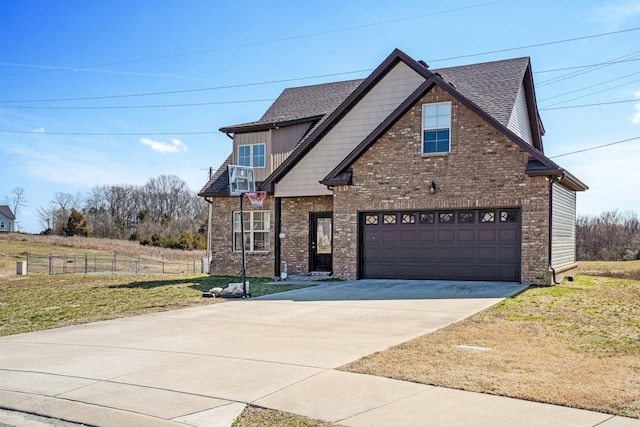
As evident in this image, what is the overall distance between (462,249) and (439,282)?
1.24 meters

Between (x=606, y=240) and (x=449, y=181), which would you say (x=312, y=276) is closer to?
(x=449, y=181)

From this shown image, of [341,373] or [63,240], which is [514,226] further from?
[63,240]

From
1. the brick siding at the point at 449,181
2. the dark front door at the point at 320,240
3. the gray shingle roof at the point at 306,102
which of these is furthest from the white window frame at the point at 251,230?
the brick siding at the point at 449,181

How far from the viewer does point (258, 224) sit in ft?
76.8

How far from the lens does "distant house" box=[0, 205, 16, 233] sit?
98.4m

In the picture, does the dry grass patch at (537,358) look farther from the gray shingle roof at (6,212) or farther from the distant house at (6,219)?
the gray shingle roof at (6,212)

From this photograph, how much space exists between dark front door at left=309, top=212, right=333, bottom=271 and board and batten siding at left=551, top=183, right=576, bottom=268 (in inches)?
307

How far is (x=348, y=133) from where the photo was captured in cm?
2109

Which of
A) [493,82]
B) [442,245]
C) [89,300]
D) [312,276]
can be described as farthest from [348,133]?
[89,300]

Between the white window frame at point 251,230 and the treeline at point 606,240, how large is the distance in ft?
94.6

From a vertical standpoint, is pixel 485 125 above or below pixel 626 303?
A: above

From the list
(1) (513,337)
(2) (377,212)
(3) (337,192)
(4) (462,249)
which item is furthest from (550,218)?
(1) (513,337)

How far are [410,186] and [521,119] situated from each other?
580 centimetres

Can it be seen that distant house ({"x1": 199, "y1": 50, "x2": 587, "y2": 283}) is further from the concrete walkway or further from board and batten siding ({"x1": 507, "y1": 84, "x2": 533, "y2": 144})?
the concrete walkway
